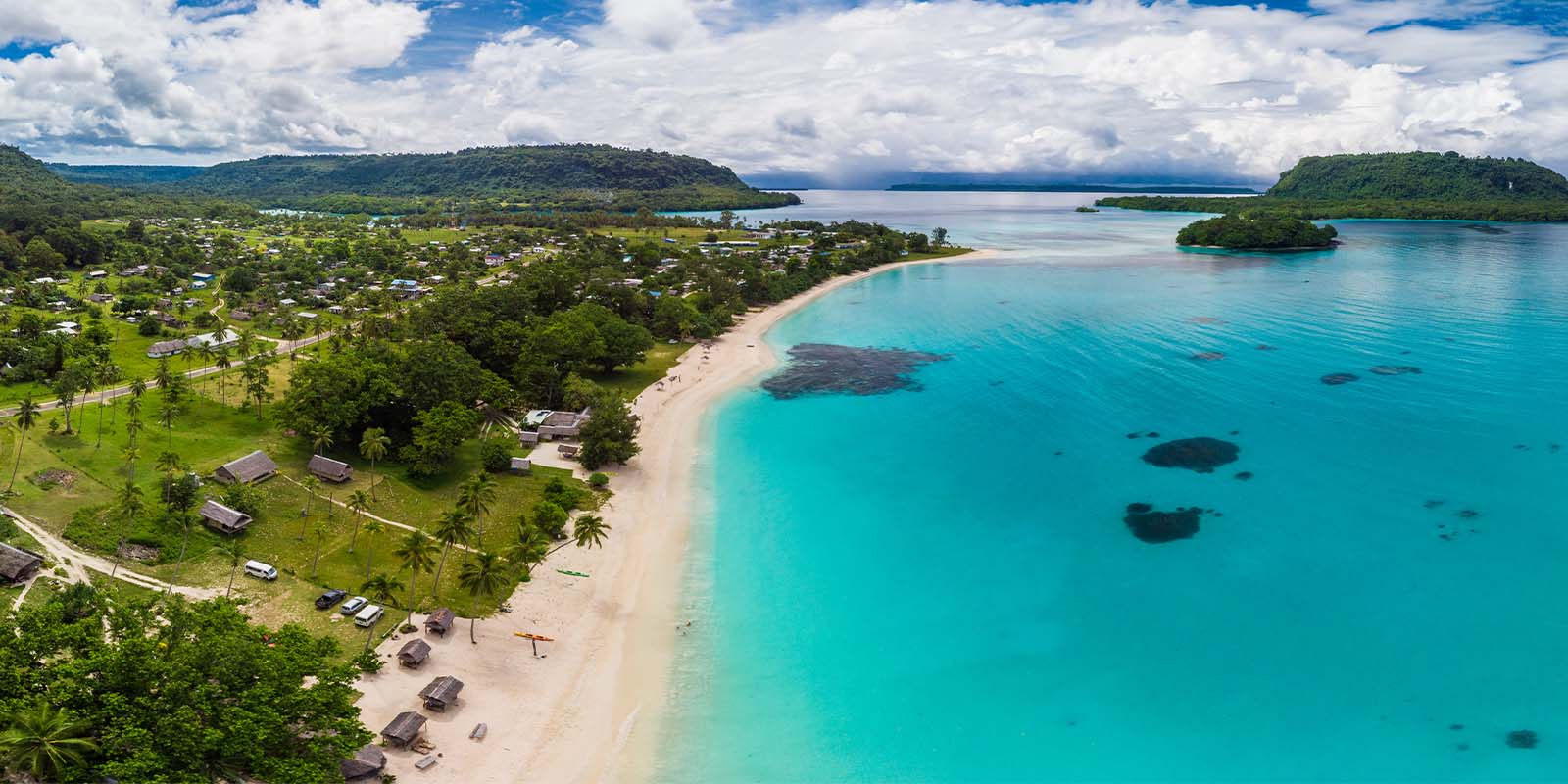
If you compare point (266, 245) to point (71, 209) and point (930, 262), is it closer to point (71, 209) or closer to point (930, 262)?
point (71, 209)

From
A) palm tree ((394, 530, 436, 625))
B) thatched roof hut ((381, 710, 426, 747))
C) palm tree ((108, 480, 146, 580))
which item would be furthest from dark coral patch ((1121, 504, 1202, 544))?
palm tree ((108, 480, 146, 580))

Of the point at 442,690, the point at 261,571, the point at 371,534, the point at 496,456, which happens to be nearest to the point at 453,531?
the point at 371,534

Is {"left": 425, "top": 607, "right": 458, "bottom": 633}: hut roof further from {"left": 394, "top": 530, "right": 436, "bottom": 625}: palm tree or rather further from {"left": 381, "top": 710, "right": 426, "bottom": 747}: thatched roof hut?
{"left": 381, "top": 710, "right": 426, "bottom": 747}: thatched roof hut

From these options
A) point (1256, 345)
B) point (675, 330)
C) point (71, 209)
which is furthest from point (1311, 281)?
point (71, 209)

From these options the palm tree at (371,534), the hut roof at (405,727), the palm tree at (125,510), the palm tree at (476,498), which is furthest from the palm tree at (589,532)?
the palm tree at (125,510)

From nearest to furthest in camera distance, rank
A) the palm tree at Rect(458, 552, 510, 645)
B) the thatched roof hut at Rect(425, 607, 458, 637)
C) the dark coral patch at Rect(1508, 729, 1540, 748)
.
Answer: the dark coral patch at Rect(1508, 729, 1540, 748) < the thatched roof hut at Rect(425, 607, 458, 637) < the palm tree at Rect(458, 552, 510, 645)

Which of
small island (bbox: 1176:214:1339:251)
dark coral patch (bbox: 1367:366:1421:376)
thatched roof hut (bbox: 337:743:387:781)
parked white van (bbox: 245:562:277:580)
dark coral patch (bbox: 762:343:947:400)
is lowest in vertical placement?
thatched roof hut (bbox: 337:743:387:781)

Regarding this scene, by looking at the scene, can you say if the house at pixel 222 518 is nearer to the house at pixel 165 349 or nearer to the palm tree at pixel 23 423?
the palm tree at pixel 23 423
